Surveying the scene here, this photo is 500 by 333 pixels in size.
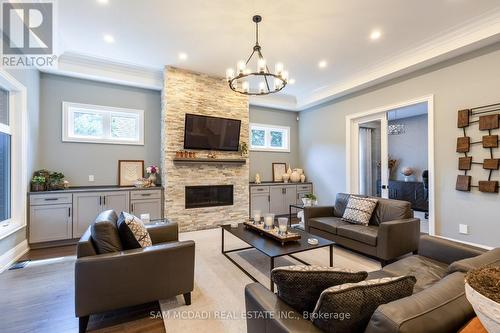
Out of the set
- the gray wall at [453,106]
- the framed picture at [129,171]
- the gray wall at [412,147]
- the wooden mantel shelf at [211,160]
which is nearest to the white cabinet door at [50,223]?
the framed picture at [129,171]

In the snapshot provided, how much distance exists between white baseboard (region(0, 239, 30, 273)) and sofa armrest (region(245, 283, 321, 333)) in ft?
11.4

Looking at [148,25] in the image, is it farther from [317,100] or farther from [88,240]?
[317,100]

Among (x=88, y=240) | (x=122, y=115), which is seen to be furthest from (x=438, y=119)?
(x=122, y=115)

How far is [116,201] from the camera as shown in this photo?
14.3ft

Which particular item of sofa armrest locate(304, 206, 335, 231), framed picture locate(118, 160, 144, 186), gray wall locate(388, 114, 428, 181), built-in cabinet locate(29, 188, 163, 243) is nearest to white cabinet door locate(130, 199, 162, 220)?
built-in cabinet locate(29, 188, 163, 243)

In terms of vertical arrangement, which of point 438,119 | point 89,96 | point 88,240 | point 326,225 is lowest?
point 326,225

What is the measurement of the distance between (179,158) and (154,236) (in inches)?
88.1

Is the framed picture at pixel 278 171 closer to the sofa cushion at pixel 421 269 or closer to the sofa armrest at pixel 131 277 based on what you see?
the sofa cushion at pixel 421 269

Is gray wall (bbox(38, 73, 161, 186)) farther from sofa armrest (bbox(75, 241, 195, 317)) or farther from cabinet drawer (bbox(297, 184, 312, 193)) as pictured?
cabinet drawer (bbox(297, 184, 312, 193))

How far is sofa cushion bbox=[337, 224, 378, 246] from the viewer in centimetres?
311

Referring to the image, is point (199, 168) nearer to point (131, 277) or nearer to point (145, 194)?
point (145, 194)

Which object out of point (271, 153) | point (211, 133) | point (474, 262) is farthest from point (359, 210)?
point (271, 153)

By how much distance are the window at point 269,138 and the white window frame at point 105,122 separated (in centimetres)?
278

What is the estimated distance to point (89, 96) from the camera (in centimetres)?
475
